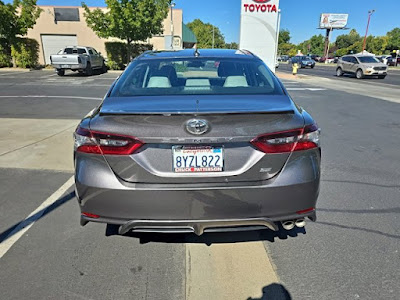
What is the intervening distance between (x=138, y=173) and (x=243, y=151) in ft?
2.41

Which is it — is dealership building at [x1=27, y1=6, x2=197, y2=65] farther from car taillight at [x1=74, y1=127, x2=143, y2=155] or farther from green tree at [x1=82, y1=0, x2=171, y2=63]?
car taillight at [x1=74, y1=127, x2=143, y2=155]

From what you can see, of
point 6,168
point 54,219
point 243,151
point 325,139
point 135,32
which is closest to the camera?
point 243,151

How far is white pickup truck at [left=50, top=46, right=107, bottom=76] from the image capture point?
64.7ft

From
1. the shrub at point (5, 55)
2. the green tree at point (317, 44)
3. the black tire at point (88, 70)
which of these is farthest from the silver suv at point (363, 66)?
the green tree at point (317, 44)

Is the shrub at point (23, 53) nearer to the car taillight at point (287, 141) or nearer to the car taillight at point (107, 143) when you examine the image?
the car taillight at point (107, 143)

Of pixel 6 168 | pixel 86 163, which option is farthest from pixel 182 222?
pixel 6 168

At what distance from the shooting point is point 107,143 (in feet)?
6.87

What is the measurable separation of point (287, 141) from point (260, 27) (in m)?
15.4

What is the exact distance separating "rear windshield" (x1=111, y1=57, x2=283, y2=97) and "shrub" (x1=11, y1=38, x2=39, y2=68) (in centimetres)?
2721

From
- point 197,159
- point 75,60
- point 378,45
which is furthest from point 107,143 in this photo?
point 378,45

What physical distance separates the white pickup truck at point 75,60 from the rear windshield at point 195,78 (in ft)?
61.5

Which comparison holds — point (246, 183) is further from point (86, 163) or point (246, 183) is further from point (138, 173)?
point (86, 163)

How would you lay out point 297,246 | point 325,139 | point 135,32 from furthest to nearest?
1. point 135,32
2. point 325,139
3. point 297,246

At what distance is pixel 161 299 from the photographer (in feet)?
6.98
